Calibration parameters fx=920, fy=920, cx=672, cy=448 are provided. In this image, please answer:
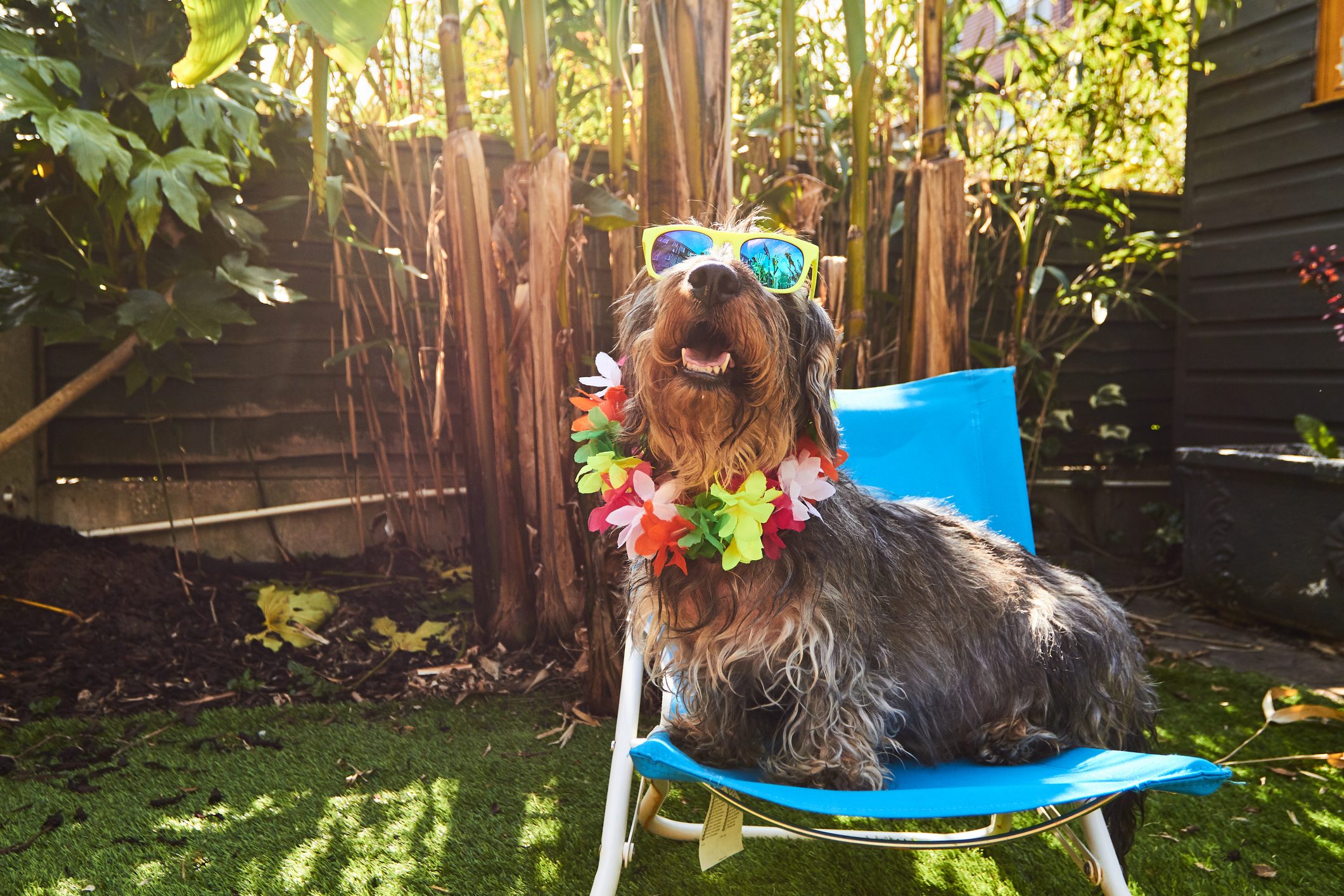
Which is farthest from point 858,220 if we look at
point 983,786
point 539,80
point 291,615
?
point 291,615

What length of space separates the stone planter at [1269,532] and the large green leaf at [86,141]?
4515 millimetres

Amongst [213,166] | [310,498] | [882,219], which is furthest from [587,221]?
[310,498]

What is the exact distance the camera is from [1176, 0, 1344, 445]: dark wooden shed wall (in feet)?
16.0

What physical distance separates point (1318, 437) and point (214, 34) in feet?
15.4

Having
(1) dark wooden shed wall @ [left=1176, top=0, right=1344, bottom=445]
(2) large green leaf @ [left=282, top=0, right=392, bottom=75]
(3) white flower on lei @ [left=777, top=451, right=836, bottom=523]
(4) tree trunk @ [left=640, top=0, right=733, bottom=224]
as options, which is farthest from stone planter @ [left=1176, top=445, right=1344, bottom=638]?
(2) large green leaf @ [left=282, top=0, right=392, bottom=75]

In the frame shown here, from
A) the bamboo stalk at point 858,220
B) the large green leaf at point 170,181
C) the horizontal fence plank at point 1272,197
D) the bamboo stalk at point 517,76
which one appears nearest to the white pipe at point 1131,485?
the horizontal fence plank at point 1272,197

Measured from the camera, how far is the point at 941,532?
2041mm

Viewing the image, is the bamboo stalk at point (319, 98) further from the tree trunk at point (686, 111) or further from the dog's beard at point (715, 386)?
the dog's beard at point (715, 386)

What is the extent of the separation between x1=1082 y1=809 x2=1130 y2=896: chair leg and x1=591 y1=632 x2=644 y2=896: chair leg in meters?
0.90

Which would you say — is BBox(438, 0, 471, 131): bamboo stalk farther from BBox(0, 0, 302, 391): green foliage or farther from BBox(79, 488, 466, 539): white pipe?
BBox(79, 488, 466, 539): white pipe

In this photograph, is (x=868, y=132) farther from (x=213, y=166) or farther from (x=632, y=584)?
(x=213, y=166)

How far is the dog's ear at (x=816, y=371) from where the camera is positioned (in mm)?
1736

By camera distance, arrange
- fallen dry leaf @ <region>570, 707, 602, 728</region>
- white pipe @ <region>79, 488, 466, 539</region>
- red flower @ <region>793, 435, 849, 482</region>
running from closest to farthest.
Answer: red flower @ <region>793, 435, 849, 482</region>
fallen dry leaf @ <region>570, 707, 602, 728</region>
white pipe @ <region>79, 488, 466, 539</region>

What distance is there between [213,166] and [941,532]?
2.46 m
